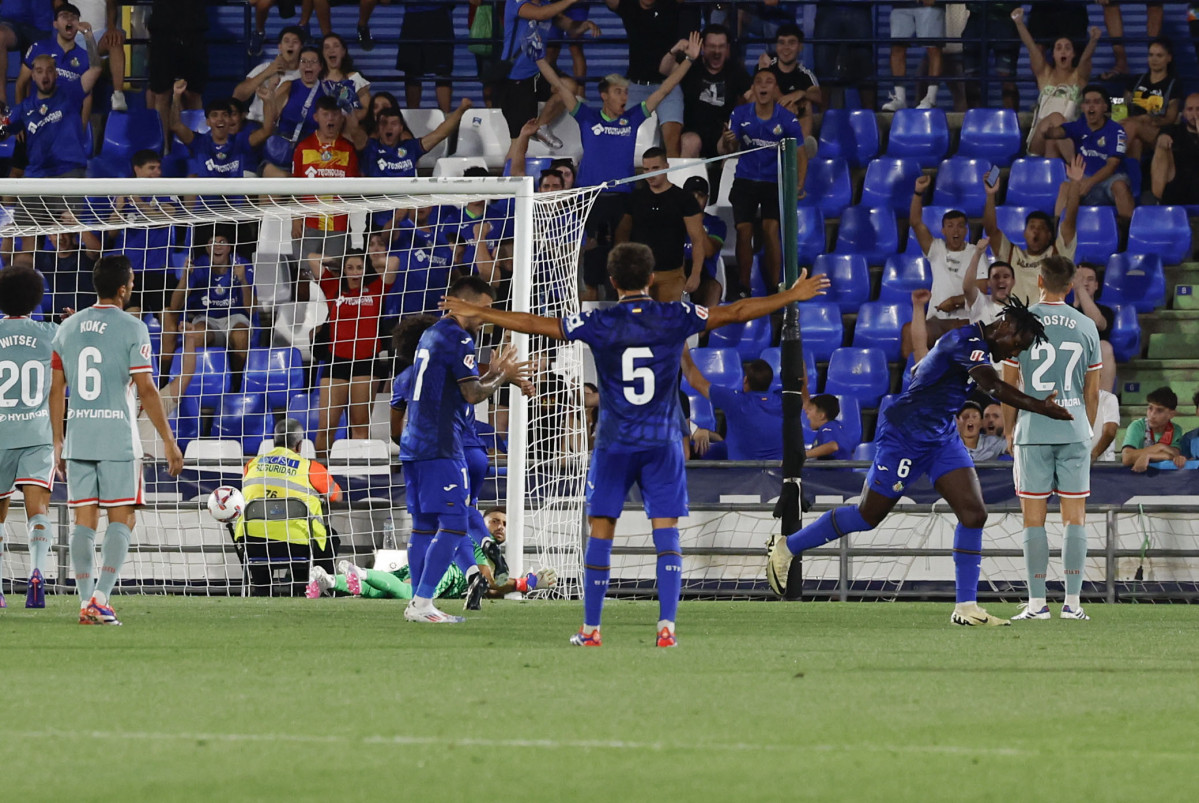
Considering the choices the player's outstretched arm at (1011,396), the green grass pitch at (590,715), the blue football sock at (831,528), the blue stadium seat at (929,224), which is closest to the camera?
the green grass pitch at (590,715)

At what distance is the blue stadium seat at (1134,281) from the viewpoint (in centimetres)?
1719

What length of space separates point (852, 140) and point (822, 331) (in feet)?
9.37

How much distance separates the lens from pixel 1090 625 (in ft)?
33.3

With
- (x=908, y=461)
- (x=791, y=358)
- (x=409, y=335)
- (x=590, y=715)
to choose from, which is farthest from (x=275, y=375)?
(x=590, y=715)

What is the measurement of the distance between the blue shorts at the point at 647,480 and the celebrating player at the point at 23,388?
13.2 feet

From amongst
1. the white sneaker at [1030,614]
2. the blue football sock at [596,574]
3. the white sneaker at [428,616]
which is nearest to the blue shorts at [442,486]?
the white sneaker at [428,616]

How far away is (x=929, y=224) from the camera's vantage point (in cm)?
1803

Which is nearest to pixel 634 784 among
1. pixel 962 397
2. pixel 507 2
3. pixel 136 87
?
pixel 962 397

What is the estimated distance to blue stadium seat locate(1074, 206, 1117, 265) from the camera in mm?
17531

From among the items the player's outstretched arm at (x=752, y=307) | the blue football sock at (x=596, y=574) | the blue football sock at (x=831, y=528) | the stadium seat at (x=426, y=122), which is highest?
the stadium seat at (x=426, y=122)

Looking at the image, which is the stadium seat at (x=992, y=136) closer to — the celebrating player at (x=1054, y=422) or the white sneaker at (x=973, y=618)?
the celebrating player at (x=1054, y=422)

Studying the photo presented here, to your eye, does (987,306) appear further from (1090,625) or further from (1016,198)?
(1090,625)

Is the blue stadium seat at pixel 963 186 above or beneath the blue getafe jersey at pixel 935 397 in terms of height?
above

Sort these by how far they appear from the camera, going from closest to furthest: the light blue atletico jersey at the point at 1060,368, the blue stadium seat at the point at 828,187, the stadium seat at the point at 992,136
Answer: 1. the light blue atletico jersey at the point at 1060,368
2. the blue stadium seat at the point at 828,187
3. the stadium seat at the point at 992,136
